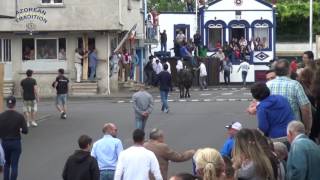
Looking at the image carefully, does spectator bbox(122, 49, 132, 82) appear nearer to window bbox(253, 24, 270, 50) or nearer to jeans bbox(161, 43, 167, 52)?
jeans bbox(161, 43, 167, 52)

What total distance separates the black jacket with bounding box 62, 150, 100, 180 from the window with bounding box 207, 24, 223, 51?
151 feet

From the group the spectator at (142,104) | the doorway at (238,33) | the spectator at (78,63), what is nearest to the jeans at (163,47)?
the doorway at (238,33)

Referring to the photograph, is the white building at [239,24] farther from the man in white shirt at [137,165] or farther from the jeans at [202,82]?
the man in white shirt at [137,165]

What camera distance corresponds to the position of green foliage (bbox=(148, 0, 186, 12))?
91.6m

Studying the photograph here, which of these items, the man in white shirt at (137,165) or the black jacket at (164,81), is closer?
the man in white shirt at (137,165)

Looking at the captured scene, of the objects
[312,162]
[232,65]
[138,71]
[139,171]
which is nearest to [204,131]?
[139,171]

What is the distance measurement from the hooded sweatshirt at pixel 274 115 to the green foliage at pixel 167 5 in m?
80.4

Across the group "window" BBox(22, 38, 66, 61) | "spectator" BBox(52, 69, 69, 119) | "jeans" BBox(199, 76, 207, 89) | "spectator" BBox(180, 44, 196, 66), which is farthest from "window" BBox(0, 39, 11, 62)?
"spectator" BBox(52, 69, 69, 119)

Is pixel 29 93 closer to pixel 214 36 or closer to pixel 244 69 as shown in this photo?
pixel 244 69

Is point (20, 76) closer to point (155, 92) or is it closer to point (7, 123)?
point (155, 92)

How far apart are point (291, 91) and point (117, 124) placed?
16.0m

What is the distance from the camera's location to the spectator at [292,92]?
440 inches

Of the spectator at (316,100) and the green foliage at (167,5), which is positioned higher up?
the green foliage at (167,5)

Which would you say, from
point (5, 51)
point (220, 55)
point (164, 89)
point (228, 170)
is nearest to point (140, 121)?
point (164, 89)
